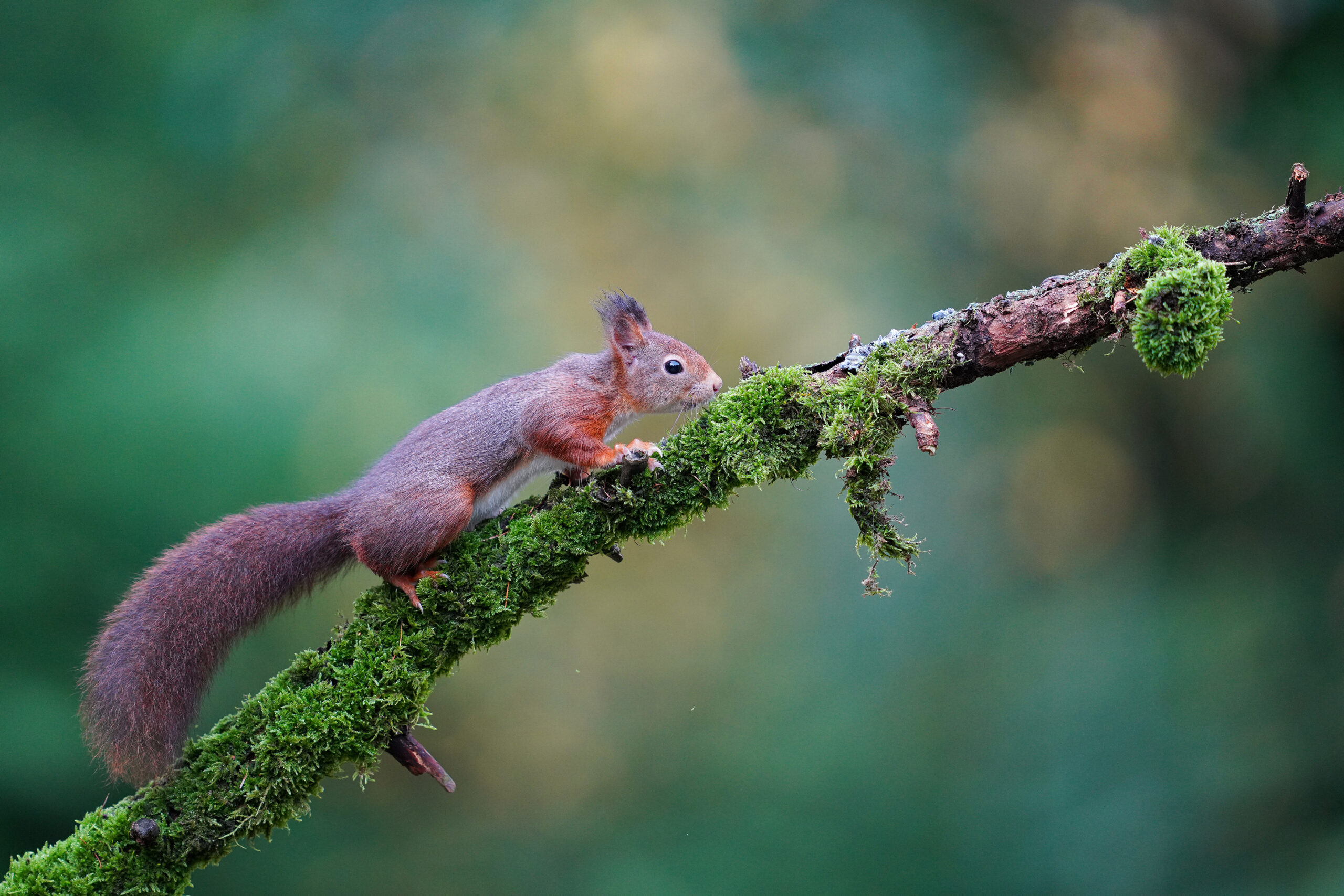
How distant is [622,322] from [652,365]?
0.20 metres

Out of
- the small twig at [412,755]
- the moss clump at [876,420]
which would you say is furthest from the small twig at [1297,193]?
the small twig at [412,755]

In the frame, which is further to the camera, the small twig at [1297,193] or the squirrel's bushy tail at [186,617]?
the squirrel's bushy tail at [186,617]

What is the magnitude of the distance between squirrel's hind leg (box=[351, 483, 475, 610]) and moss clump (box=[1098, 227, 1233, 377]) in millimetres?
2061

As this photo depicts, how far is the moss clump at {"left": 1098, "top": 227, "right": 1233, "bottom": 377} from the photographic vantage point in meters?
2.51

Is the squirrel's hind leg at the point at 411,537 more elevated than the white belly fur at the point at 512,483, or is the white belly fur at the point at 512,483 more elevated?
the white belly fur at the point at 512,483

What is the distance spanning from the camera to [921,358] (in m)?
2.81

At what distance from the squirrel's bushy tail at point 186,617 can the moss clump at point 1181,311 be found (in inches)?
97.0

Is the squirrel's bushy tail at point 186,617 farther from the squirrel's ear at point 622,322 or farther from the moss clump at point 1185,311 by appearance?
the moss clump at point 1185,311

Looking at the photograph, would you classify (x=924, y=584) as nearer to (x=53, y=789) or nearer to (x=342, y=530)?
(x=342, y=530)

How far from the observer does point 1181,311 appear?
8.26 feet

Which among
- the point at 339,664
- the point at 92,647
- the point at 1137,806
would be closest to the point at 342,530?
the point at 339,664

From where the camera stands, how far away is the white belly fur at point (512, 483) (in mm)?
3275

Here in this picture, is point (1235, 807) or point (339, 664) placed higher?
point (1235, 807)

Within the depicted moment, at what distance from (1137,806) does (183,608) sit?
15.5 ft
